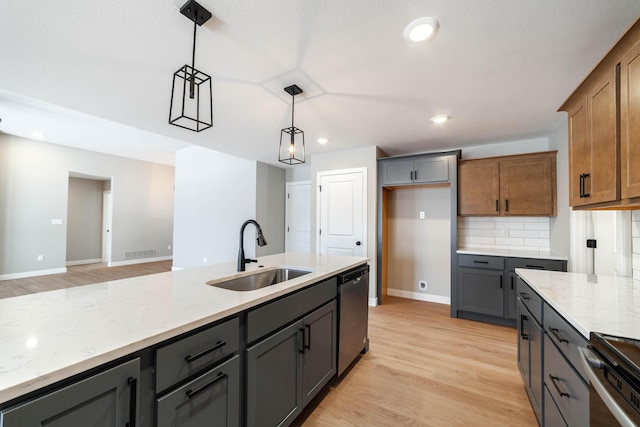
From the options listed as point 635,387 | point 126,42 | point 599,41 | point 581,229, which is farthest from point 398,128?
point 635,387

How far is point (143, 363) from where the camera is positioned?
0.87m

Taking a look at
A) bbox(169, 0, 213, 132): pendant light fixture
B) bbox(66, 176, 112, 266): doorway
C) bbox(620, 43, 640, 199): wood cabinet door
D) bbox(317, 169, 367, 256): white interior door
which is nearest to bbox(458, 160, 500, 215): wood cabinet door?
bbox(317, 169, 367, 256): white interior door

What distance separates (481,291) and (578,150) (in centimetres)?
215

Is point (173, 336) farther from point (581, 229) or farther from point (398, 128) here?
point (581, 229)

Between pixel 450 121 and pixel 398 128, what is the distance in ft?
1.95

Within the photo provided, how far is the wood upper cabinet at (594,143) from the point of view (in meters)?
1.42

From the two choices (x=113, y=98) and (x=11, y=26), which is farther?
(x=113, y=98)

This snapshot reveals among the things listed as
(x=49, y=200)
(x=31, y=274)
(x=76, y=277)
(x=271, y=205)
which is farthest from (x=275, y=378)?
(x=49, y=200)

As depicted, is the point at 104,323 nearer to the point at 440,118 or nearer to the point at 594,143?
the point at 594,143

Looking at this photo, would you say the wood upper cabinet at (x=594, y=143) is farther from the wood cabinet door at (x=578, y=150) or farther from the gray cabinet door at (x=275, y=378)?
the gray cabinet door at (x=275, y=378)

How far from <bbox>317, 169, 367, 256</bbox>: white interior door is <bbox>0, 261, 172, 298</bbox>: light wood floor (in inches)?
164

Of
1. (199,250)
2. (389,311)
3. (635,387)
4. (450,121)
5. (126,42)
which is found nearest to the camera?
(635,387)

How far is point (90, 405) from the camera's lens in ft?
2.43

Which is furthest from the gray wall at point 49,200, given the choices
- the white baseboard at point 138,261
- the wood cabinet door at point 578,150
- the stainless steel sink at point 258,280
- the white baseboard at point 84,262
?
the wood cabinet door at point 578,150
